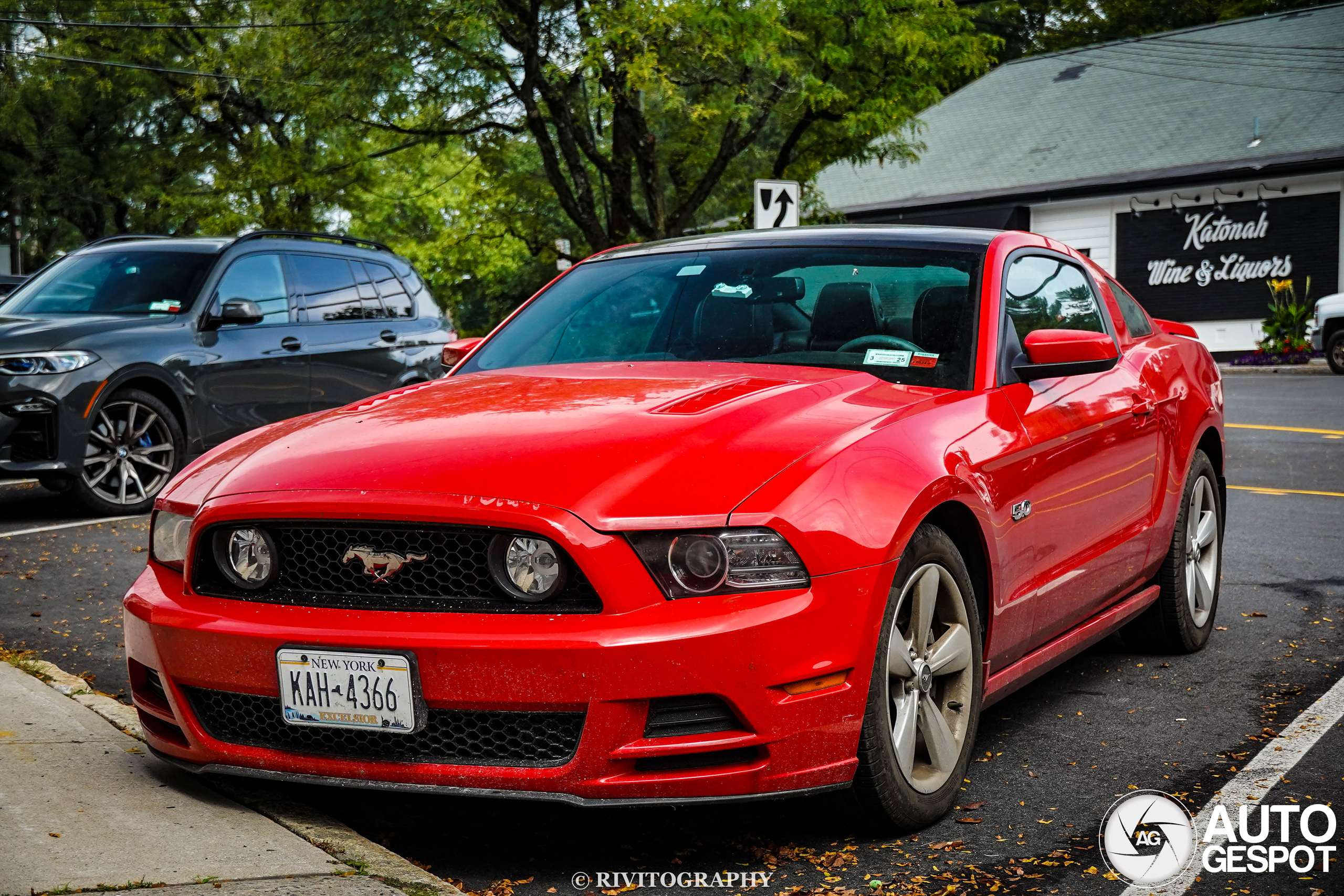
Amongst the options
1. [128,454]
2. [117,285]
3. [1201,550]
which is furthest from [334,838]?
[117,285]

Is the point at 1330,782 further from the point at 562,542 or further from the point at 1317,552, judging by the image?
the point at 1317,552

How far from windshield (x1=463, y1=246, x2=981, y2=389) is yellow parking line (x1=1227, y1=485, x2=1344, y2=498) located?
6.91 m

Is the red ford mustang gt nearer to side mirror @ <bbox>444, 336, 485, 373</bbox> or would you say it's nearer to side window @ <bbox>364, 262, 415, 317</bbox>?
side mirror @ <bbox>444, 336, 485, 373</bbox>

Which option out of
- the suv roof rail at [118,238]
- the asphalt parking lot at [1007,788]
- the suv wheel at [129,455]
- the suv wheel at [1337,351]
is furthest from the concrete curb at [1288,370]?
the suv wheel at [129,455]

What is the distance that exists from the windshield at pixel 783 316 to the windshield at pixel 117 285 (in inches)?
233

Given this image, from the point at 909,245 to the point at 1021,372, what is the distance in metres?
0.58

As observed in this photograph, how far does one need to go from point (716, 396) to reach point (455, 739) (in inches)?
43.9

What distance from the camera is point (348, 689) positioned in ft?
10.4

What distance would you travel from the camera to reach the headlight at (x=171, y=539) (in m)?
3.57

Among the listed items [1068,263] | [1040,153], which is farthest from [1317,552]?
[1040,153]

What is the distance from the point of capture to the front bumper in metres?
3.03

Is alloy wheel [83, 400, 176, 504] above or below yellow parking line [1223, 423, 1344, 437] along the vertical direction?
above

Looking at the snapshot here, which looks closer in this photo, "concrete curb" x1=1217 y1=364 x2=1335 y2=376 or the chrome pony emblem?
the chrome pony emblem

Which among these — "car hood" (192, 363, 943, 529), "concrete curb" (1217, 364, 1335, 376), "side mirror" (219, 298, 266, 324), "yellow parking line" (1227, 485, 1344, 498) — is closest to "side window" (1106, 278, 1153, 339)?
"car hood" (192, 363, 943, 529)
